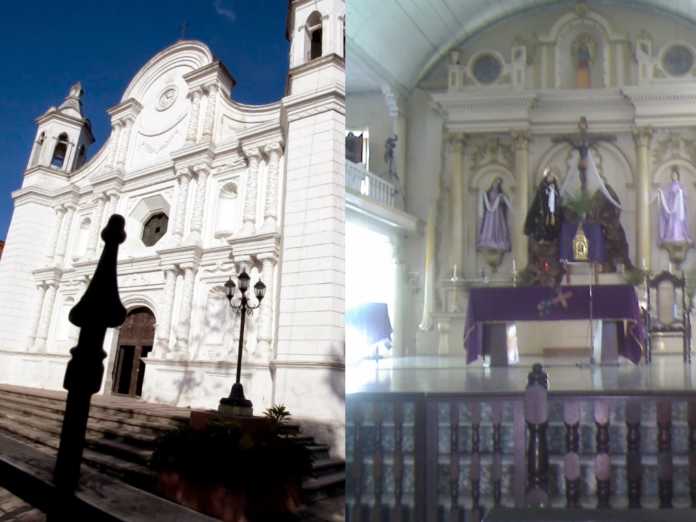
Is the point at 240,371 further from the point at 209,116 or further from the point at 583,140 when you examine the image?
the point at 583,140

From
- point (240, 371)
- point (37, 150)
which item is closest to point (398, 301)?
point (240, 371)

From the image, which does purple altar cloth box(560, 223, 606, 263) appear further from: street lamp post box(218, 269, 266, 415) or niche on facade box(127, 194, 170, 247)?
niche on facade box(127, 194, 170, 247)

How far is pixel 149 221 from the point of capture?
242cm

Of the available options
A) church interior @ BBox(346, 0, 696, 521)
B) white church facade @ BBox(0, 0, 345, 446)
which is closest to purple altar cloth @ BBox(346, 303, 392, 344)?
church interior @ BBox(346, 0, 696, 521)

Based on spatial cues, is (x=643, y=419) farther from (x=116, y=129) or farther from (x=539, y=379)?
(x=116, y=129)

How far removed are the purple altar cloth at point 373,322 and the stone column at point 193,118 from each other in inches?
85.8

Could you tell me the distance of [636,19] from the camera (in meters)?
0.29

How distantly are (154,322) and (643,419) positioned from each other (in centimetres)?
203

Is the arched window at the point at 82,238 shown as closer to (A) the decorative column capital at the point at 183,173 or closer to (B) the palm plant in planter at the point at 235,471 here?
(A) the decorative column capital at the point at 183,173

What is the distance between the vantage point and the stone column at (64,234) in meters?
2.03

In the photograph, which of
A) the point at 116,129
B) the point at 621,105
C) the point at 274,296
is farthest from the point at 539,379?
the point at 116,129

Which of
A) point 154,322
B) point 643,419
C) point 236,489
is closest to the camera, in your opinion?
point 643,419

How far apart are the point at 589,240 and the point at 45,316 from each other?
2.26 m

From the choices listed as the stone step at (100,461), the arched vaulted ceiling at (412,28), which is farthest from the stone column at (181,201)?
the arched vaulted ceiling at (412,28)
